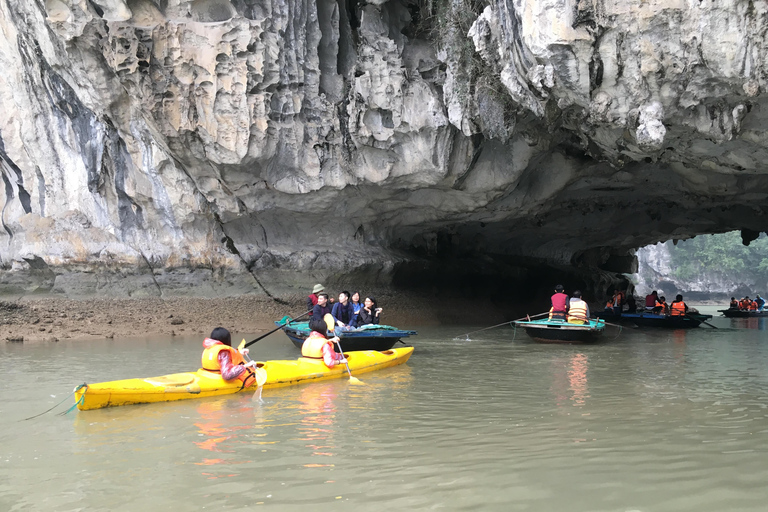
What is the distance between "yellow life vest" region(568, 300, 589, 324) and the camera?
12211 mm

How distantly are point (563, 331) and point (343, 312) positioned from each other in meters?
4.09

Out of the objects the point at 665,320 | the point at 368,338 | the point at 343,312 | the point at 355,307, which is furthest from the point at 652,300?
the point at 368,338

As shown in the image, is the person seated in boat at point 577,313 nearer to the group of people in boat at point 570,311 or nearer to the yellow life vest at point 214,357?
the group of people in boat at point 570,311

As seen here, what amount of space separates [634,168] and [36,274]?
13.9m

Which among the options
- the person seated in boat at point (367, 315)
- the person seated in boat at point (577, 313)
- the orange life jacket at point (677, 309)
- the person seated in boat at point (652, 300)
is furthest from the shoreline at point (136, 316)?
the person seated in boat at point (652, 300)

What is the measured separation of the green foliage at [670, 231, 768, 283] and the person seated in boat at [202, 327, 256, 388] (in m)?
51.6

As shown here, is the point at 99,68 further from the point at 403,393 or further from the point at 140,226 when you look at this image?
the point at 403,393

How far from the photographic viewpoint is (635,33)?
7543 millimetres

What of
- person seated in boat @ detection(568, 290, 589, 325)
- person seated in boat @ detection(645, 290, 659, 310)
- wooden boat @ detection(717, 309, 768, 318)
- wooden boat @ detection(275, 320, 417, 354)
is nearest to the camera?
wooden boat @ detection(275, 320, 417, 354)

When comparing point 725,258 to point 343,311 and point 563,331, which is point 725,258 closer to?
point 563,331

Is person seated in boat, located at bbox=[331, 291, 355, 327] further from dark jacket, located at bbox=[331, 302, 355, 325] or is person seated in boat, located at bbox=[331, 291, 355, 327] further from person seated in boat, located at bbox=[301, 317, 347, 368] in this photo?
person seated in boat, located at bbox=[301, 317, 347, 368]

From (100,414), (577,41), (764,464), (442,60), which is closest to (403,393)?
(100,414)

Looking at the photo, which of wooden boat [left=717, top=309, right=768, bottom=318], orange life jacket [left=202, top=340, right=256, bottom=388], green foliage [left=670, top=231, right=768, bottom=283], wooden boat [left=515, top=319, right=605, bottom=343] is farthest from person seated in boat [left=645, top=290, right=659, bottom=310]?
green foliage [left=670, top=231, right=768, bottom=283]

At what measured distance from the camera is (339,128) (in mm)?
13297
